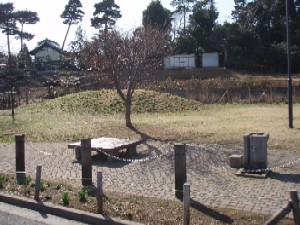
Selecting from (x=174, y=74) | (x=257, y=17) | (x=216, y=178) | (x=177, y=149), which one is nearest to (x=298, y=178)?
(x=216, y=178)

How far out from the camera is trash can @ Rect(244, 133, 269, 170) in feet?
27.9

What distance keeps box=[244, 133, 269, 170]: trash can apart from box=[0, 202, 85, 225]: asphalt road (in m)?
4.02

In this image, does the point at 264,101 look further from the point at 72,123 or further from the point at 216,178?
the point at 216,178

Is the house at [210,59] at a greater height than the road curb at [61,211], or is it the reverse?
the house at [210,59]

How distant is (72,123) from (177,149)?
1255 centimetres

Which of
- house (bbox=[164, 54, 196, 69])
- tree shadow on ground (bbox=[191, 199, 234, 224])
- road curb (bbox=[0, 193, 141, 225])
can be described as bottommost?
road curb (bbox=[0, 193, 141, 225])

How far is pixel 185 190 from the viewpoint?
534 centimetres

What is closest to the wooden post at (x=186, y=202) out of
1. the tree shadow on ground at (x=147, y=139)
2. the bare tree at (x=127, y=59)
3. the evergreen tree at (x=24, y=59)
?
the tree shadow on ground at (x=147, y=139)

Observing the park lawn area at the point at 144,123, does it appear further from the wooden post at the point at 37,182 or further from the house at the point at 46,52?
the house at the point at 46,52

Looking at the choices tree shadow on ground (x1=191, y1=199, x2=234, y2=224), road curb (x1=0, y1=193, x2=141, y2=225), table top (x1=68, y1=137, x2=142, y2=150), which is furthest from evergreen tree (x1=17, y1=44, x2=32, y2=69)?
tree shadow on ground (x1=191, y1=199, x2=234, y2=224)

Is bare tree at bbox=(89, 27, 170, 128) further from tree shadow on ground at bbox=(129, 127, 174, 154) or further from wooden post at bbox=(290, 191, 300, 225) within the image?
wooden post at bbox=(290, 191, 300, 225)

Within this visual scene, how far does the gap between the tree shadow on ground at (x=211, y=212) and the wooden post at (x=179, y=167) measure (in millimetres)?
416

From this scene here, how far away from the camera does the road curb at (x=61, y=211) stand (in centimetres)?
588

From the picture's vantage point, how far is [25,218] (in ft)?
20.7
